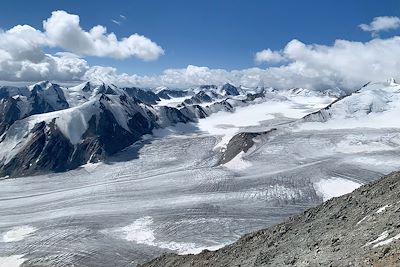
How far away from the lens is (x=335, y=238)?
29516mm

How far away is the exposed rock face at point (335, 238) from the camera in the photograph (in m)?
24.6

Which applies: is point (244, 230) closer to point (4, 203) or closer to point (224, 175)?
point (224, 175)

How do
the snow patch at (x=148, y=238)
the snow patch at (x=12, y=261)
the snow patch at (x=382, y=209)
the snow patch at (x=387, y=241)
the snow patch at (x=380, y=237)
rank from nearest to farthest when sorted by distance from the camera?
the snow patch at (x=387, y=241)
the snow patch at (x=380, y=237)
the snow patch at (x=382, y=209)
the snow patch at (x=148, y=238)
the snow patch at (x=12, y=261)

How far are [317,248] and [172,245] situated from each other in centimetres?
5702

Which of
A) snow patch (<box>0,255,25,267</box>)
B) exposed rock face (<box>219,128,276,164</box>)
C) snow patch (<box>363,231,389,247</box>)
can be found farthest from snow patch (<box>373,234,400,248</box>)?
exposed rock face (<box>219,128,276,164</box>)

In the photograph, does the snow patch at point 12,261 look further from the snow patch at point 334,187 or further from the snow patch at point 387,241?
the snow patch at point 387,241

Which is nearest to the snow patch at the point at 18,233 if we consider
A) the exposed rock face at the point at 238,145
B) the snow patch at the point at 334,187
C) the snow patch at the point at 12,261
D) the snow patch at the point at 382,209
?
the snow patch at the point at 12,261

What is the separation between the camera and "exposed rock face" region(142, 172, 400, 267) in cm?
2461

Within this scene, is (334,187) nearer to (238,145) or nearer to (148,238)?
(148,238)

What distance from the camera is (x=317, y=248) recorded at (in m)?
29.1

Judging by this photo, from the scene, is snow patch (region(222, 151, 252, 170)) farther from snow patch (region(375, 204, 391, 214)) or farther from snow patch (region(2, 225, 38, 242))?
snow patch (region(375, 204, 391, 214))

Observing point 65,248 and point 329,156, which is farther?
point 329,156

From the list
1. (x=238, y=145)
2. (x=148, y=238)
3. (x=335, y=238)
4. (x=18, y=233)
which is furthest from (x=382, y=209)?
(x=238, y=145)

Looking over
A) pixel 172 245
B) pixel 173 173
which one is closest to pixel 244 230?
pixel 172 245
